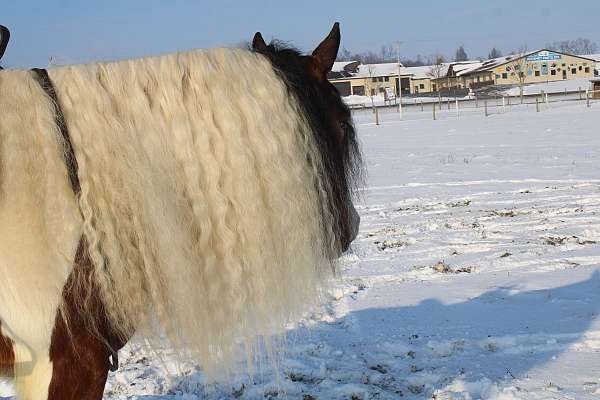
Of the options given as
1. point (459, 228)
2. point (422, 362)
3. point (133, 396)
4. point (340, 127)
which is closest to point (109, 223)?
point (340, 127)

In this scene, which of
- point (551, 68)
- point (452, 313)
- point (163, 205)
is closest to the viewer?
point (163, 205)

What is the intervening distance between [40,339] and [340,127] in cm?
121

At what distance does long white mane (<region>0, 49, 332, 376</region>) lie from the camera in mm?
1817

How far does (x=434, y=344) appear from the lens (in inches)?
173

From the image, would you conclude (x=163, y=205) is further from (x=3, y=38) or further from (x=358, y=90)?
(x=358, y=90)

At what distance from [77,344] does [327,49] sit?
126 centimetres

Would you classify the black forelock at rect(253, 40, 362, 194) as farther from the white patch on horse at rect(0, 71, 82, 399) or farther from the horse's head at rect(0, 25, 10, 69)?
the horse's head at rect(0, 25, 10, 69)

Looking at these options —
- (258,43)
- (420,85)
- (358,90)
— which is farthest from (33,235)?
(420,85)

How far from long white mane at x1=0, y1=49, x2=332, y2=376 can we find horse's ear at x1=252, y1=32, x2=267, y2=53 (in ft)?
0.44

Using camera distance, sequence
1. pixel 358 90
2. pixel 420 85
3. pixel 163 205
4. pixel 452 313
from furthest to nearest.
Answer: pixel 420 85 → pixel 358 90 → pixel 452 313 → pixel 163 205

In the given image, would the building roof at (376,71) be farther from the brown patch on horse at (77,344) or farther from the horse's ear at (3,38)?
the brown patch on horse at (77,344)

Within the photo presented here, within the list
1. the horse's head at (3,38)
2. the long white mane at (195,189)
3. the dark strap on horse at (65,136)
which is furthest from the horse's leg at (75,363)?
the horse's head at (3,38)

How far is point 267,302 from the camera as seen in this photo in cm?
209

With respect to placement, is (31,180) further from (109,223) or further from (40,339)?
(40,339)
